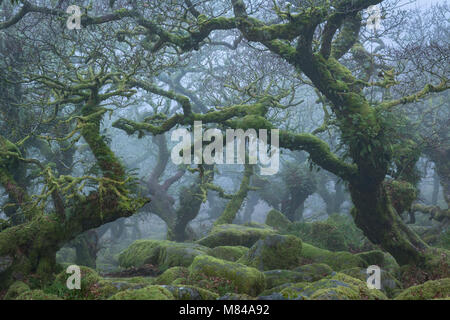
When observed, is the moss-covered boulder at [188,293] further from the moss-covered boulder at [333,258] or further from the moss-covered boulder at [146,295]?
the moss-covered boulder at [333,258]

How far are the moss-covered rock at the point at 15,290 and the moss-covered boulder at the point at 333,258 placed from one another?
803 centimetres

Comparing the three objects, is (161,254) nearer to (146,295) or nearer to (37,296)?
(37,296)

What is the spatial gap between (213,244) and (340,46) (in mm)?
8793

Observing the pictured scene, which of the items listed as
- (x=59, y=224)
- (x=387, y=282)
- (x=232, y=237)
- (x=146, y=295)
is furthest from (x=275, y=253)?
(x=59, y=224)

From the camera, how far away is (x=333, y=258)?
1204 centimetres

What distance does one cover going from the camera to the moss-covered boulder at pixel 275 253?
11076mm

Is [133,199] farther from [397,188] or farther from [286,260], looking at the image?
[397,188]

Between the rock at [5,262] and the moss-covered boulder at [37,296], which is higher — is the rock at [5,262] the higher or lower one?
the higher one

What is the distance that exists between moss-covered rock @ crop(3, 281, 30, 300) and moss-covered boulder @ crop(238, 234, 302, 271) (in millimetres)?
5879

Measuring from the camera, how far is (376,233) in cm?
1215

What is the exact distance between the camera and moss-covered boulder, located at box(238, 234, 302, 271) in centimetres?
1108

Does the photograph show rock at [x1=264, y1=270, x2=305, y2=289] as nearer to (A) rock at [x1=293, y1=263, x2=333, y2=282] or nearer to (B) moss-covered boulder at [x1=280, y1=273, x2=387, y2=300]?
(A) rock at [x1=293, y1=263, x2=333, y2=282]

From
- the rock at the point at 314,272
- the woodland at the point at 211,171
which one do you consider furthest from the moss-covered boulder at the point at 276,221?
the rock at the point at 314,272
